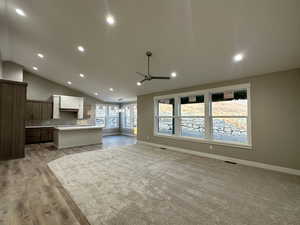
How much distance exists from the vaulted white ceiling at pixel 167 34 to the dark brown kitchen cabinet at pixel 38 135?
4051 millimetres

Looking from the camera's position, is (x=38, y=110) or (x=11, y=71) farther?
(x=38, y=110)

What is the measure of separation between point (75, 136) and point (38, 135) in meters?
2.68

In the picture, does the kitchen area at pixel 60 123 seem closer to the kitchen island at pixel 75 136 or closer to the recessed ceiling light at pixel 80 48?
the kitchen island at pixel 75 136

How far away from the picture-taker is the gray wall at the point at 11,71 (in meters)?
6.71

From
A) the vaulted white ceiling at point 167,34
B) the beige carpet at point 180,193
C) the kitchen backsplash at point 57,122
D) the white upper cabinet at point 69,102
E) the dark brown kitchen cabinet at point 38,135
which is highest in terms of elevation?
the vaulted white ceiling at point 167,34

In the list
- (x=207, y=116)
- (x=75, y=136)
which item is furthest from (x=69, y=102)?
(x=207, y=116)

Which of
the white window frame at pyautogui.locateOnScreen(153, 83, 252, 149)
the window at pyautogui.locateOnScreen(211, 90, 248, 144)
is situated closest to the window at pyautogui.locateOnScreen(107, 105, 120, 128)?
the white window frame at pyautogui.locateOnScreen(153, 83, 252, 149)

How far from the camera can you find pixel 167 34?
3.18 meters

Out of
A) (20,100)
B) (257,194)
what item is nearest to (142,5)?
(257,194)

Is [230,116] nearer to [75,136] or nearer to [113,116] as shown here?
[75,136]

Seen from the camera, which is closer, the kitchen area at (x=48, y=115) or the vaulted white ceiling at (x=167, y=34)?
the vaulted white ceiling at (x=167, y=34)

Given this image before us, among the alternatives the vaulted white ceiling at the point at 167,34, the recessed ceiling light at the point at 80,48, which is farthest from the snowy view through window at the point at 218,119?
the recessed ceiling light at the point at 80,48

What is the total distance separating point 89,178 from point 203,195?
241 centimetres

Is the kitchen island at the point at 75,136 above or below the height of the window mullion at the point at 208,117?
below
